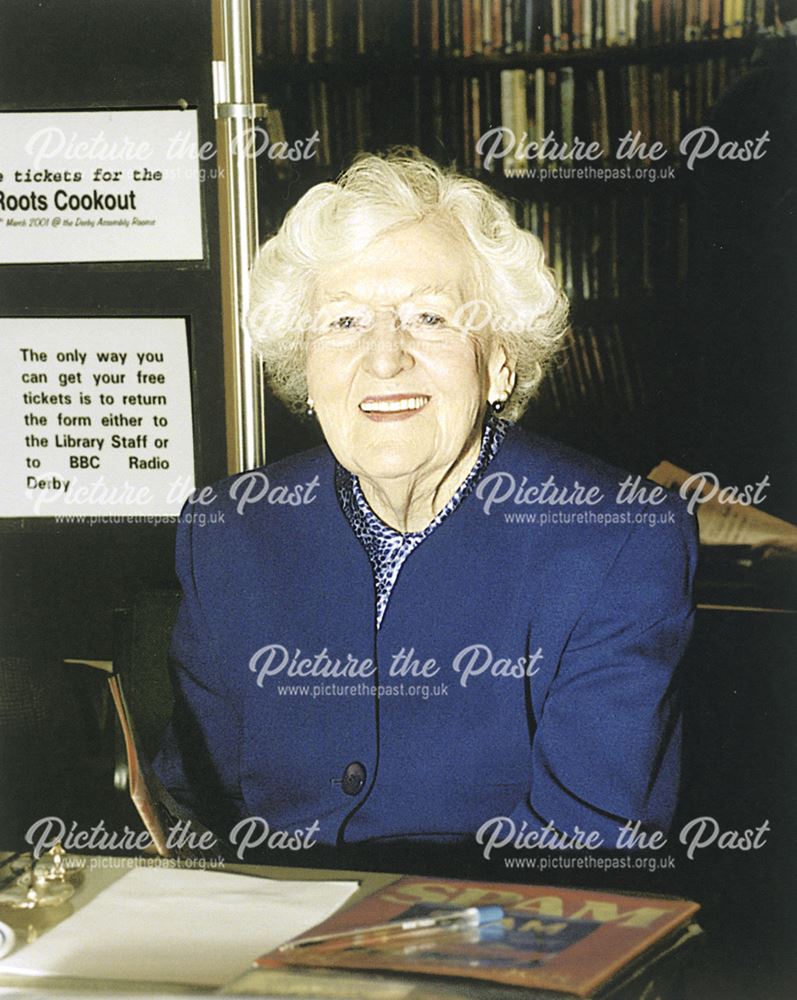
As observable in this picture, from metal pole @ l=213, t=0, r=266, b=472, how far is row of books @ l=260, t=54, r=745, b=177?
98 millimetres

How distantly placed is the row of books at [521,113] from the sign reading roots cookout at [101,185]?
0.20 m

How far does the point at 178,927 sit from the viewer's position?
3.18 feet

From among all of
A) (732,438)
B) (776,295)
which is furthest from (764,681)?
(776,295)

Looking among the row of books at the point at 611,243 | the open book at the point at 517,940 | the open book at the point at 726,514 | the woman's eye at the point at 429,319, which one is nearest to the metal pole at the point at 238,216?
the woman's eye at the point at 429,319

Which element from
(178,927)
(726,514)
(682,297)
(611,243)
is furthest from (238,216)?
(178,927)

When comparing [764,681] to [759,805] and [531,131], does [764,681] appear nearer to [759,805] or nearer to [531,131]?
[759,805]

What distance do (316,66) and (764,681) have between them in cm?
101

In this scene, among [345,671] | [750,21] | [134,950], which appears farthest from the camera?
[345,671]

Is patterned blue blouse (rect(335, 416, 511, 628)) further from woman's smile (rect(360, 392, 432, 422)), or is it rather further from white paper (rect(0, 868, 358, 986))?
white paper (rect(0, 868, 358, 986))

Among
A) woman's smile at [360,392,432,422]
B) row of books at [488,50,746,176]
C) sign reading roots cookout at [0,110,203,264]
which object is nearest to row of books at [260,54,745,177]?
row of books at [488,50,746,176]

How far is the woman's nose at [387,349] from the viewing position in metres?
1.37

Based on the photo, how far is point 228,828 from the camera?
1.45m

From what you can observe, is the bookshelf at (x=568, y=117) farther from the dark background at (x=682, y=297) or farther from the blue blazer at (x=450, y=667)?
the blue blazer at (x=450, y=667)

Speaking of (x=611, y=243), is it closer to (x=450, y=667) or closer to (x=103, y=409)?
(x=450, y=667)
